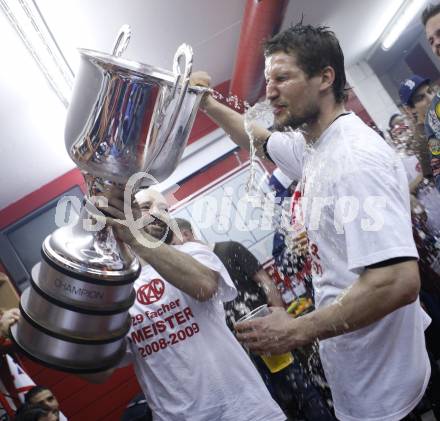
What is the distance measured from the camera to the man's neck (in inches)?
55.8

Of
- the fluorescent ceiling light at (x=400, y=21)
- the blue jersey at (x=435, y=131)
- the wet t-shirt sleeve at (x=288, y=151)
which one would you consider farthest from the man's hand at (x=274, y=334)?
the fluorescent ceiling light at (x=400, y=21)

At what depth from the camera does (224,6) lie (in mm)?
3830

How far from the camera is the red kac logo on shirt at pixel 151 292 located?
1.68 metres

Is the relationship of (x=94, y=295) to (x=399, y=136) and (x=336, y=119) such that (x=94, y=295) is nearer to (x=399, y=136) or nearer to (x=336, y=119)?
(x=336, y=119)

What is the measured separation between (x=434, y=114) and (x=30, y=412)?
3.13 m

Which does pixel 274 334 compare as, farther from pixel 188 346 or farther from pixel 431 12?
pixel 431 12

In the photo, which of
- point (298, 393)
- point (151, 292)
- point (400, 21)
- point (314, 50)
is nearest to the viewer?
point (314, 50)

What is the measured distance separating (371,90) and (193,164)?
3644mm

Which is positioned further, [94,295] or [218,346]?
[218,346]

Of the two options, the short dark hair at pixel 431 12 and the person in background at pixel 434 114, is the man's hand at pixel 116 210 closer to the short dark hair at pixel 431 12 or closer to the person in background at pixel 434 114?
the person in background at pixel 434 114

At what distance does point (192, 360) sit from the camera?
1.55 metres

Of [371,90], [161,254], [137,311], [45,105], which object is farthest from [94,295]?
[371,90]

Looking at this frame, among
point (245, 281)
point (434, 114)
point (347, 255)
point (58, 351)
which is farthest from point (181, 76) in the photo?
point (245, 281)

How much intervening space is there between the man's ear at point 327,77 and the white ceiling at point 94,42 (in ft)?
7.67
